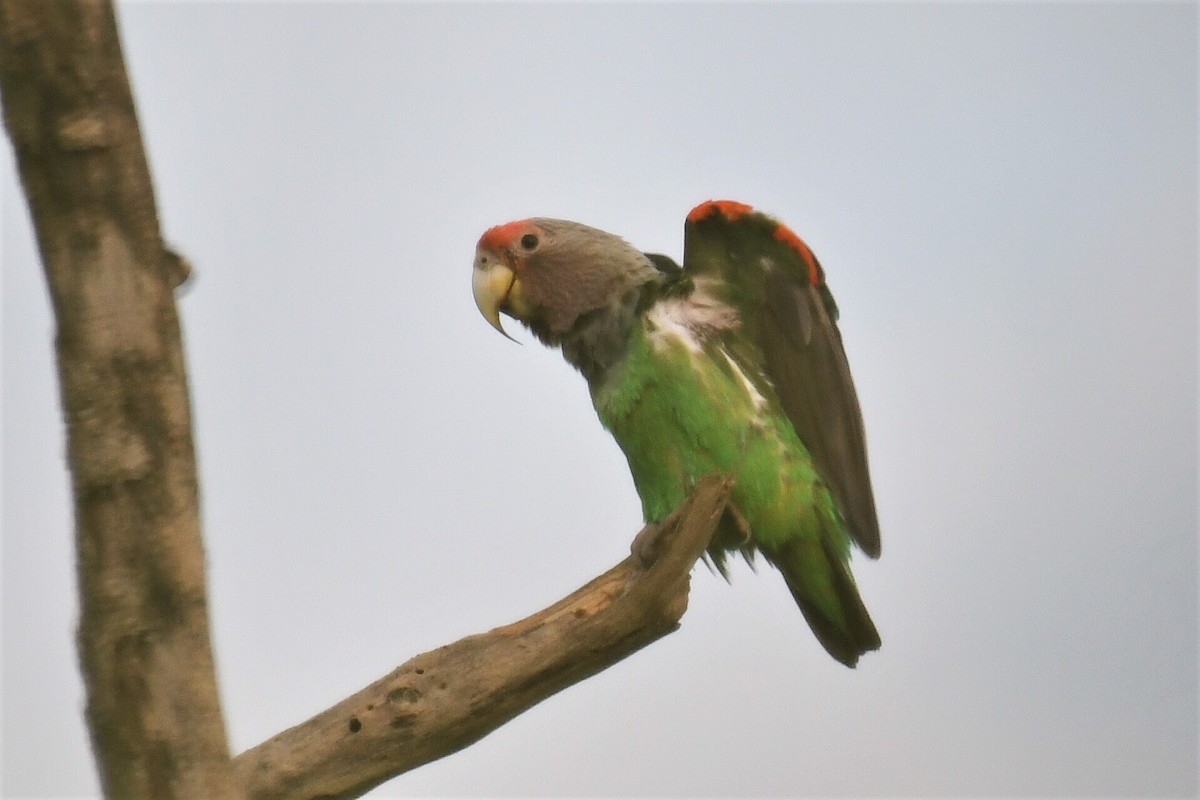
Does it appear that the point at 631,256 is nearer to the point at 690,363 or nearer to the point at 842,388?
the point at 690,363

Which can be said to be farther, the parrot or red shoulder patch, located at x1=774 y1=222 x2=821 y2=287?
red shoulder patch, located at x1=774 y1=222 x2=821 y2=287

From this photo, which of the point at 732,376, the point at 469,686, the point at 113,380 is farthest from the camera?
the point at 732,376

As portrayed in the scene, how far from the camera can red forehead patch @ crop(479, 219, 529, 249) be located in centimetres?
373

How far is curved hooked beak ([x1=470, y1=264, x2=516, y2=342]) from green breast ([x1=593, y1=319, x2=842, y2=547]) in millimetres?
507

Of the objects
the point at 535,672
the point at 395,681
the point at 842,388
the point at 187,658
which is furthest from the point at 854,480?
the point at 187,658

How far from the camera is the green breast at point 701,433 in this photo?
334 cm

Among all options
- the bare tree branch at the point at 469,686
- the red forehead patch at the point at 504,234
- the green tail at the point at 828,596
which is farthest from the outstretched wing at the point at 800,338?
the bare tree branch at the point at 469,686

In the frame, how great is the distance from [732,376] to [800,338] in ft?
0.89

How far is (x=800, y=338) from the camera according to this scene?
3.54m

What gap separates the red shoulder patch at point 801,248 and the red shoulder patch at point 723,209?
0.38ft

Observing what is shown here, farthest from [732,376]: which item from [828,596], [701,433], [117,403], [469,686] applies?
[117,403]

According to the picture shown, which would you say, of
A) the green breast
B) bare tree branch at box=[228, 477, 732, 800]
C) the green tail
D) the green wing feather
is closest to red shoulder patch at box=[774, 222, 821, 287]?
the green wing feather

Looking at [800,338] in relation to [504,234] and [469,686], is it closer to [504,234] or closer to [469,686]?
[504,234]

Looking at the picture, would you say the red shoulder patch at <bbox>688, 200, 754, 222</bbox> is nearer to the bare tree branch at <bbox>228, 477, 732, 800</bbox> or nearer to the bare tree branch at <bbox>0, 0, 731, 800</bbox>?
the bare tree branch at <bbox>228, 477, 732, 800</bbox>
